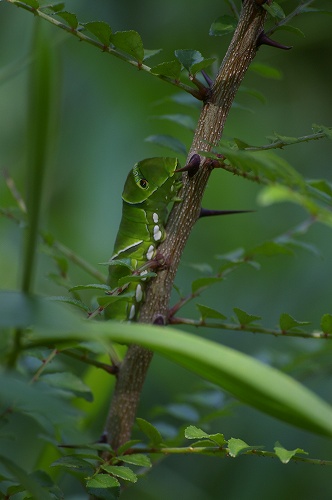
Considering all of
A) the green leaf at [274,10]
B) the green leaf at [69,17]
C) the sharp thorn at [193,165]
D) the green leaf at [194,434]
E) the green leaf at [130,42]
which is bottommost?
the green leaf at [194,434]

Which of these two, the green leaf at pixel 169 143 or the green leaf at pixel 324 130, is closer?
the green leaf at pixel 324 130

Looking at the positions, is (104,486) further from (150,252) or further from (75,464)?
(150,252)

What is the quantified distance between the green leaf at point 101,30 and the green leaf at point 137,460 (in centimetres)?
40

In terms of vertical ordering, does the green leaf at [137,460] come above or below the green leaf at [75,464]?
above

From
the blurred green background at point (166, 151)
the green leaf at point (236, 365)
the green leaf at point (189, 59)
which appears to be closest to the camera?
the green leaf at point (236, 365)

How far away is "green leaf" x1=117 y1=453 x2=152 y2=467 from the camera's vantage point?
0.61 metres

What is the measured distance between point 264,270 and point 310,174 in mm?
341

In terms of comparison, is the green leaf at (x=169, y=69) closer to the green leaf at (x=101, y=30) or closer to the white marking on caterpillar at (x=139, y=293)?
the green leaf at (x=101, y=30)

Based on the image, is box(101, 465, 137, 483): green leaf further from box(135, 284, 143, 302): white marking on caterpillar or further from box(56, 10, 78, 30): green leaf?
box(56, 10, 78, 30): green leaf

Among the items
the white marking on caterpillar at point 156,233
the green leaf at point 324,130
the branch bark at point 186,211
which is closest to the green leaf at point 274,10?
the branch bark at point 186,211

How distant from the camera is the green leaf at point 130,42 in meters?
0.65

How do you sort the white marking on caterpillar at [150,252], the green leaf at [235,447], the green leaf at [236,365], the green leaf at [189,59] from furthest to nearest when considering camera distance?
the white marking on caterpillar at [150,252]
the green leaf at [189,59]
the green leaf at [235,447]
the green leaf at [236,365]

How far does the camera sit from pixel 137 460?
62cm

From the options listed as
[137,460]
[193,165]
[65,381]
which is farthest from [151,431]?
[193,165]
